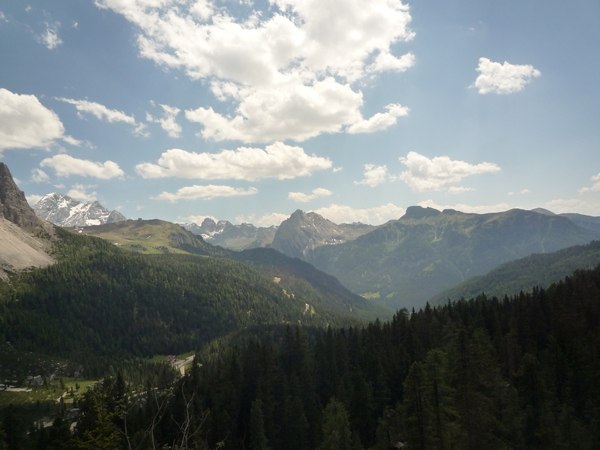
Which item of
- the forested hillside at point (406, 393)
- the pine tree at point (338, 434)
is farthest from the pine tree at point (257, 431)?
the pine tree at point (338, 434)

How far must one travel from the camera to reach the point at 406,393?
40.0 meters

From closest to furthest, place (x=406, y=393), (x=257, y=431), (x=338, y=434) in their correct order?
(x=406, y=393)
(x=338, y=434)
(x=257, y=431)

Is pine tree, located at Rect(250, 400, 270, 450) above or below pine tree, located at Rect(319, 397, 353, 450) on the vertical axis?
below

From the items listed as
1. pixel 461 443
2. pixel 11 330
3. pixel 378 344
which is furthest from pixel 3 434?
pixel 11 330

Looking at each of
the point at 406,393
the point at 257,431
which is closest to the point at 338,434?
the point at 406,393

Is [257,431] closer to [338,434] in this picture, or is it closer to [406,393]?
[338,434]

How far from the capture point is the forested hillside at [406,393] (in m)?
37.2

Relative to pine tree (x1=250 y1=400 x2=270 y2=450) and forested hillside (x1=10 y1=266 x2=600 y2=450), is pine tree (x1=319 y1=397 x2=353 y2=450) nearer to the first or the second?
forested hillside (x1=10 y1=266 x2=600 y2=450)

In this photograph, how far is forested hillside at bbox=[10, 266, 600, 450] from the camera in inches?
1467

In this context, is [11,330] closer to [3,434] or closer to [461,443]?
[3,434]

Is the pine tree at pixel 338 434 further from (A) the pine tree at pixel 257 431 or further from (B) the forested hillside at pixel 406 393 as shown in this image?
(A) the pine tree at pixel 257 431

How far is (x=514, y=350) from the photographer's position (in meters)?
74.8

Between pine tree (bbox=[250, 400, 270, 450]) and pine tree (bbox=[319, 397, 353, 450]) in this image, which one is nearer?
pine tree (bbox=[319, 397, 353, 450])

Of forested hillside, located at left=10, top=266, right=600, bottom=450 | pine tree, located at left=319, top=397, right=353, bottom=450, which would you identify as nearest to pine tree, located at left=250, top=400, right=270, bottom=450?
forested hillside, located at left=10, top=266, right=600, bottom=450
